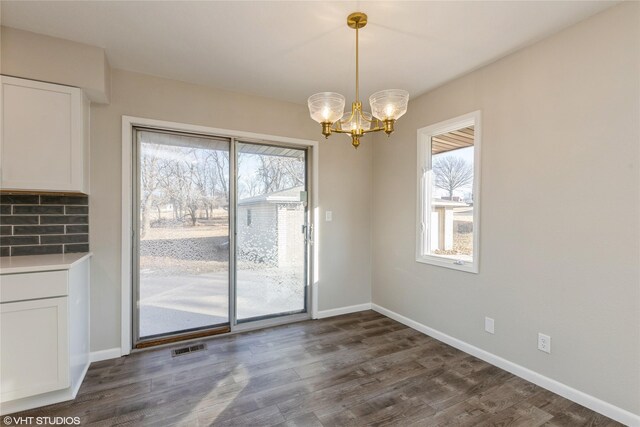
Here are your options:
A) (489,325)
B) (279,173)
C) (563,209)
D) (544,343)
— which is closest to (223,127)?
(279,173)

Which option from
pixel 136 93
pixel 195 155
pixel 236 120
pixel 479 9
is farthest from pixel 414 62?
pixel 136 93

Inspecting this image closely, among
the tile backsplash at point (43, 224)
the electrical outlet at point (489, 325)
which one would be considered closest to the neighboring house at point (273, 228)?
the tile backsplash at point (43, 224)

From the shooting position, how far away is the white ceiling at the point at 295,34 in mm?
1952

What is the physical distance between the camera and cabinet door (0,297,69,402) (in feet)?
6.21

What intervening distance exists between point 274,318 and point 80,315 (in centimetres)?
184

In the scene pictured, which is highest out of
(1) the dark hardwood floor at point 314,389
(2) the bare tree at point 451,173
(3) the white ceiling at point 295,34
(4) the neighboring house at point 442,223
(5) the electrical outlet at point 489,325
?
(3) the white ceiling at point 295,34

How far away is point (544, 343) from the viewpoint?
89.7 inches

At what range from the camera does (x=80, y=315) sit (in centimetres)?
234

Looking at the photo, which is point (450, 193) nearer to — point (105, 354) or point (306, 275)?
point (306, 275)

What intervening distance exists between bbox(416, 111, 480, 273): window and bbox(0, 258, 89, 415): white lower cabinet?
3098 mm

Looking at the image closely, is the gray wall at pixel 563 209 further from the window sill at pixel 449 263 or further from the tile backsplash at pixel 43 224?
the tile backsplash at pixel 43 224

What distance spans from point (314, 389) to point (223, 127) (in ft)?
8.45

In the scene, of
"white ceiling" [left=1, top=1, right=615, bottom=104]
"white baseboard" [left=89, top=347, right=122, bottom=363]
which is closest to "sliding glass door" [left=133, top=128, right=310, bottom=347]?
"white baseboard" [left=89, top=347, right=122, bottom=363]

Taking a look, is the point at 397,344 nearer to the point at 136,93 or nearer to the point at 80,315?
the point at 80,315
